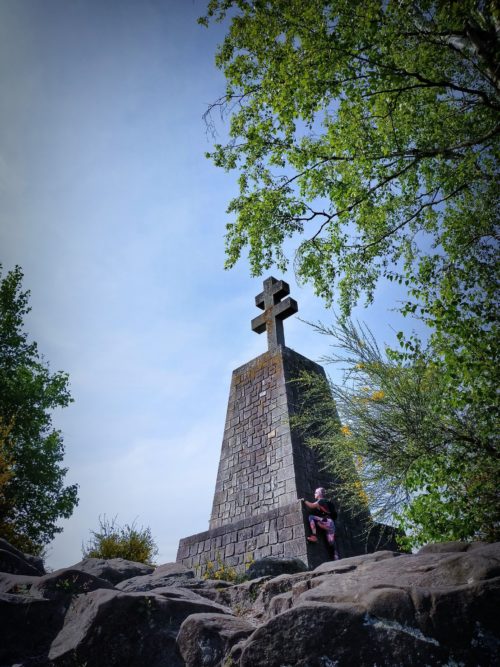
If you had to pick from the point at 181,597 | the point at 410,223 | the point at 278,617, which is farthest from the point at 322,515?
the point at 410,223

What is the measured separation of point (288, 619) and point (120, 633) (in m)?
1.55

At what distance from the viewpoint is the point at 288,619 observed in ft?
7.27

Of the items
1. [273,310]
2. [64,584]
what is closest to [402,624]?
[64,584]

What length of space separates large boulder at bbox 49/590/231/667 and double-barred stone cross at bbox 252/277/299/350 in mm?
7101

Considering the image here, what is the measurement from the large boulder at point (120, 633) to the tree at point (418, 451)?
2.57 metres

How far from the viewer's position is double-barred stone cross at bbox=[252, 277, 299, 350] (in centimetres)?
1000

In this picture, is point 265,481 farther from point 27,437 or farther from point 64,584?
point 27,437

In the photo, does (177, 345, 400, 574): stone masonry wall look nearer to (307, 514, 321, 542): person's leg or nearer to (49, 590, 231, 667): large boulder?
(307, 514, 321, 542): person's leg

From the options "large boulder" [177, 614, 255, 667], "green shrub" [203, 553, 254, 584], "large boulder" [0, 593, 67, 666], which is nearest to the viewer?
"large boulder" [177, 614, 255, 667]

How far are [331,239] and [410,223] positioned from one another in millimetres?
1684

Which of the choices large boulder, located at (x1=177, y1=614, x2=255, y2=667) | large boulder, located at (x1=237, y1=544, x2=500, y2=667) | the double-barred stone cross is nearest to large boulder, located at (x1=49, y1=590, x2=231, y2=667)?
large boulder, located at (x1=177, y1=614, x2=255, y2=667)

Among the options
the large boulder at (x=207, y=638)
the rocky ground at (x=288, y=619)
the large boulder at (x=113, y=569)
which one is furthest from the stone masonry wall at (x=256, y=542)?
the large boulder at (x=207, y=638)

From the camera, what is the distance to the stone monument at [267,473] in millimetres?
6535

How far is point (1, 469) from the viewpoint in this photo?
11.3 meters
